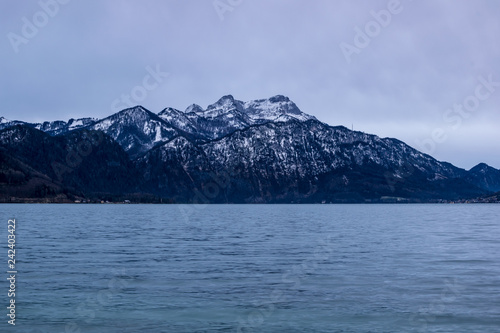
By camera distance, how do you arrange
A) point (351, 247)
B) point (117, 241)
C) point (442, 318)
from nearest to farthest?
point (442, 318)
point (351, 247)
point (117, 241)

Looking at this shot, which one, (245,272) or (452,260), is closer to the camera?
(245,272)

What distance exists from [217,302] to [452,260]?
109 feet

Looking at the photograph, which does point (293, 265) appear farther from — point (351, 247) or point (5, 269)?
point (5, 269)

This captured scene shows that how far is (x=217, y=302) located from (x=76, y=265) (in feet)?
76.1

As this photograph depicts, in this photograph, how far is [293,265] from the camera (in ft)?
189

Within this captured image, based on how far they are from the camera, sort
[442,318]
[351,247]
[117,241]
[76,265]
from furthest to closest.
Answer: [117,241]
[351,247]
[76,265]
[442,318]

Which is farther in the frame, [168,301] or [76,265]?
[76,265]

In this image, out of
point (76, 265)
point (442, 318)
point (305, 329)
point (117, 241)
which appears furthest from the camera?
point (117, 241)

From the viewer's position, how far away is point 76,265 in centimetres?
5709

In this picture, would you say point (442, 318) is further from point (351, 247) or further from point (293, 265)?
point (351, 247)

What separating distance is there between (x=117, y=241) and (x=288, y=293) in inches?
1931

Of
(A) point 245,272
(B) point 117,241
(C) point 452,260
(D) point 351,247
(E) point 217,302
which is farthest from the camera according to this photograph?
(B) point 117,241

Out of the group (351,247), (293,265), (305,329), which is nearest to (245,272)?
(293,265)

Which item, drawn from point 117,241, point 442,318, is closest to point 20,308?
point 442,318
